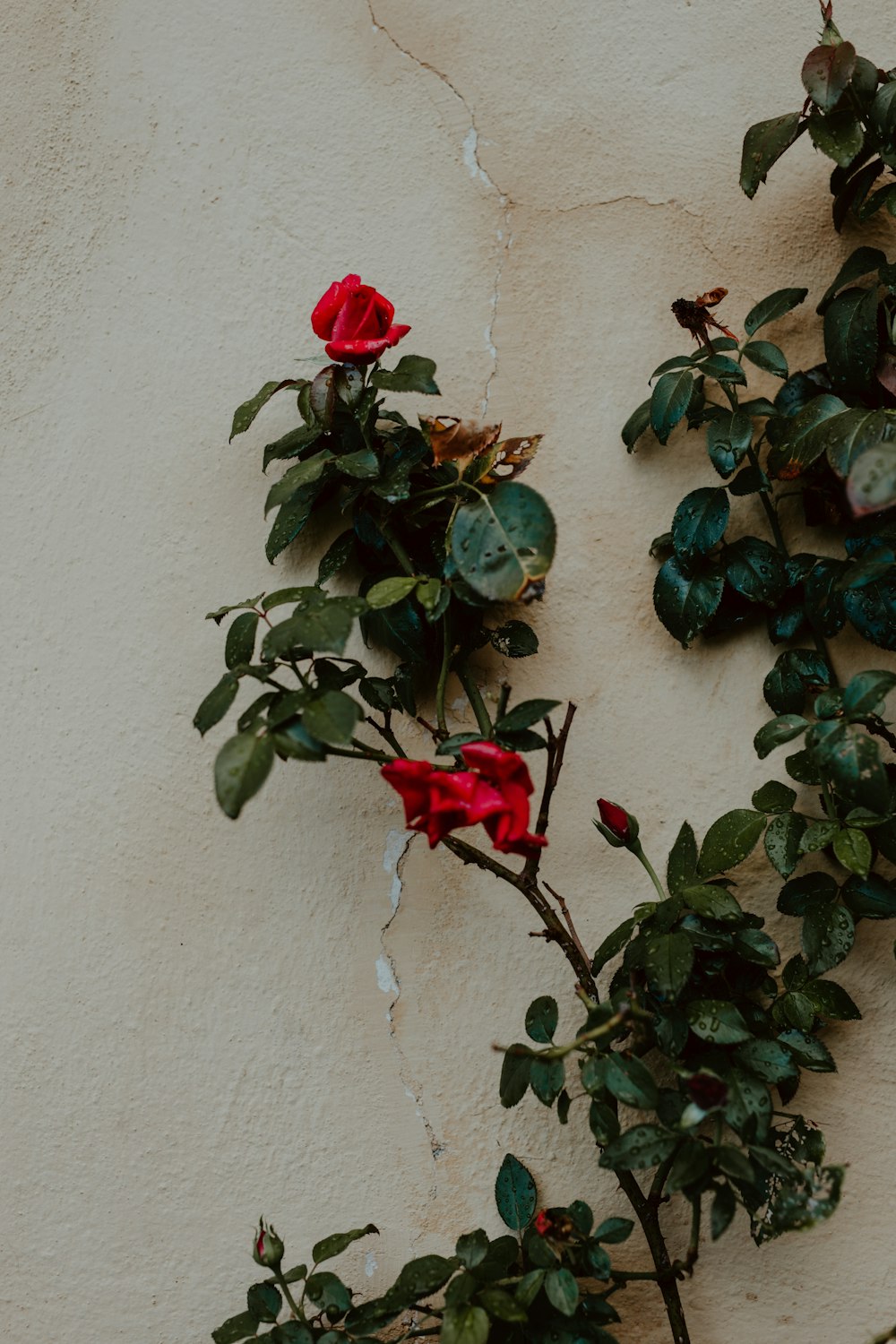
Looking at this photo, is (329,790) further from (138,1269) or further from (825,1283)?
(825,1283)

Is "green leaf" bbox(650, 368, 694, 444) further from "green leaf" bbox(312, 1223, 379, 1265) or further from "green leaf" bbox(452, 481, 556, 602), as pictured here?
"green leaf" bbox(312, 1223, 379, 1265)

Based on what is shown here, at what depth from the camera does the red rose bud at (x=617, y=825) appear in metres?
0.89

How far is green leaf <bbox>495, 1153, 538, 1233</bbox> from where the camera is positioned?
0.93m

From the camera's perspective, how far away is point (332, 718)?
75cm

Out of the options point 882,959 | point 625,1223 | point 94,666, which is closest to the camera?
point 625,1223

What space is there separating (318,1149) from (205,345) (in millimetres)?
846

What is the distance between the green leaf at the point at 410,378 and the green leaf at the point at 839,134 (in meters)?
0.43

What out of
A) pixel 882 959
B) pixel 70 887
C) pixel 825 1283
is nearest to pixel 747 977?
pixel 882 959

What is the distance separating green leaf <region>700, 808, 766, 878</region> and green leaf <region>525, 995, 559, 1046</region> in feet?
0.61

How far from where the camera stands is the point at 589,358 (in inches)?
42.3

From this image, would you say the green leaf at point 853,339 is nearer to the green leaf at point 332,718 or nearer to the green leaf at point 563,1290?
the green leaf at point 332,718

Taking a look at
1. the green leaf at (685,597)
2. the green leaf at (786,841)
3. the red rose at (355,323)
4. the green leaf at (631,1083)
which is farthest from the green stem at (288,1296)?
the red rose at (355,323)

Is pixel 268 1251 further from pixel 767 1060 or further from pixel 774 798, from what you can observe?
pixel 774 798

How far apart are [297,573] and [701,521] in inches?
16.3
